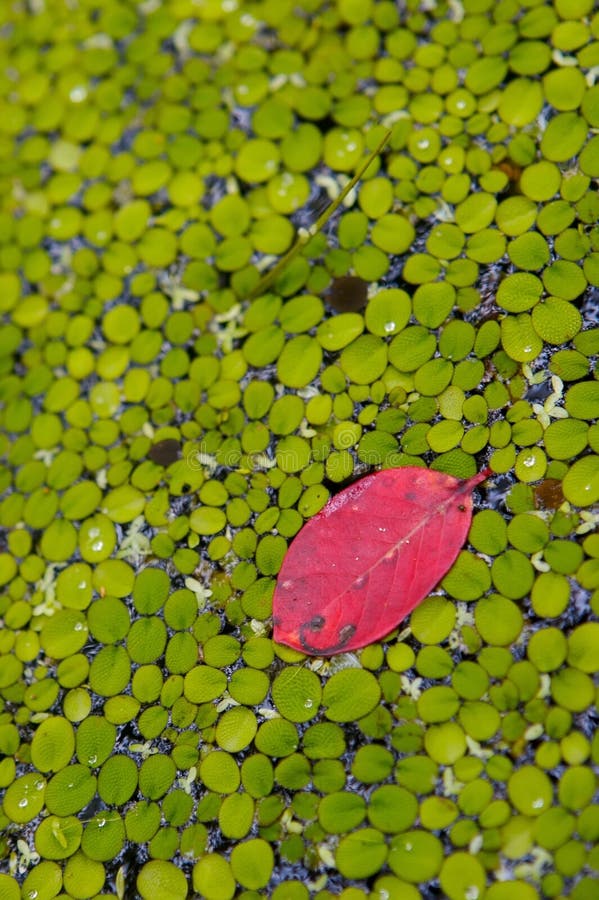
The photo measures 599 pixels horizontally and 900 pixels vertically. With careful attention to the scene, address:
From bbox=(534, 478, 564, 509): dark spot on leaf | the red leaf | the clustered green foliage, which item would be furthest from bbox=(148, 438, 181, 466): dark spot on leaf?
bbox=(534, 478, 564, 509): dark spot on leaf

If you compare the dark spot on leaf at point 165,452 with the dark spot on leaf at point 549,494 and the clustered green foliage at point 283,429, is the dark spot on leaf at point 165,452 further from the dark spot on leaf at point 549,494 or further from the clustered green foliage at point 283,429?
the dark spot on leaf at point 549,494

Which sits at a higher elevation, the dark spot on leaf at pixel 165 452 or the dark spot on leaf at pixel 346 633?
the dark spot on leaf at pixel 165 452

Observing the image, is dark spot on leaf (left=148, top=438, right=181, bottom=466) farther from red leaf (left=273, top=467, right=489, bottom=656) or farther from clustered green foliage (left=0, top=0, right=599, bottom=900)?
red leaf (left=273, top=467, right=489, bottom=656)

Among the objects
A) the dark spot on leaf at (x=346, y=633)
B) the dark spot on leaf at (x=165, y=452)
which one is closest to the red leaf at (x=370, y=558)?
the dark spot on leaf at (x=346, y=633)

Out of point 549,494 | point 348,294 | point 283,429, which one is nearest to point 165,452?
point 283,429

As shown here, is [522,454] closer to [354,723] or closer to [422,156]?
[354,723]
